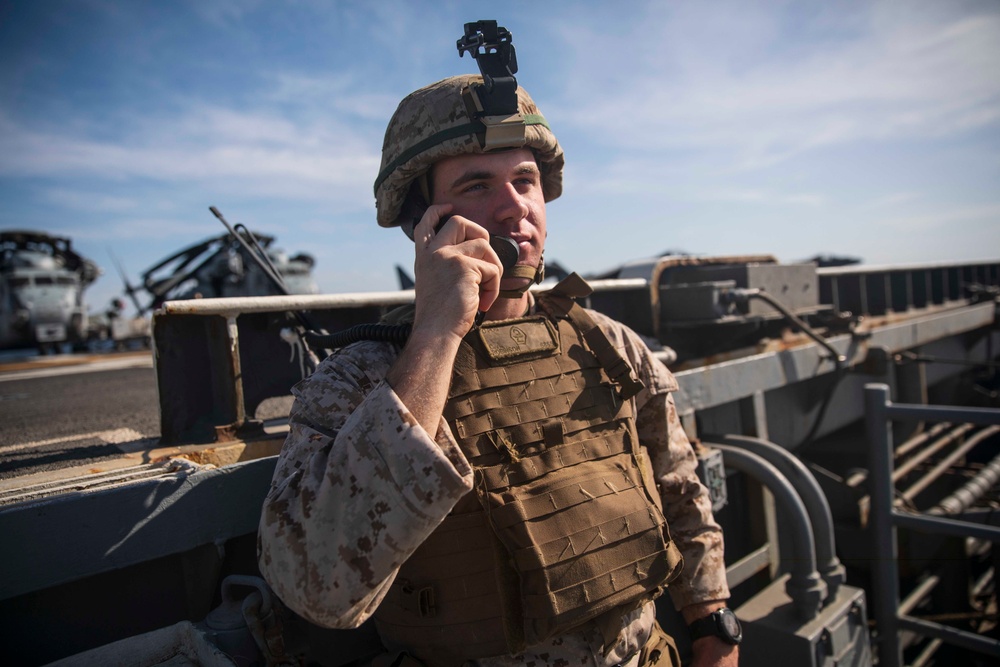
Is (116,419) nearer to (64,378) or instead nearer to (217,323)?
(217,323)

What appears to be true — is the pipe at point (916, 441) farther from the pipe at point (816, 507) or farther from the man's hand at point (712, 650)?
the man's hand at point (712, 650)

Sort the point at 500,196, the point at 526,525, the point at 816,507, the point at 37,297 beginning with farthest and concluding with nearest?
1. the point at 37,297
2. the point at 816,507
3. the point at 500,196
4. the point at 526,525

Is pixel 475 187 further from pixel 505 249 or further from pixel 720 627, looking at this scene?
pixel 720 627

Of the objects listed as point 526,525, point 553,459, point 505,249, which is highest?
point 505,249

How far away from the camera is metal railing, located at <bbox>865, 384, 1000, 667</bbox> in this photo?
3.07 m

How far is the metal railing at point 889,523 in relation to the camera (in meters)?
3.07

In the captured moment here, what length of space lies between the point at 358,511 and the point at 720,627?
129 cm

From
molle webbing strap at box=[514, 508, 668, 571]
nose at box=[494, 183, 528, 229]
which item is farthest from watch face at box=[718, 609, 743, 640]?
nose at box=[494, 183, 528, 229]

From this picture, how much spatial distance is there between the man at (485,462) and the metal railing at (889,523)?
1.84 m

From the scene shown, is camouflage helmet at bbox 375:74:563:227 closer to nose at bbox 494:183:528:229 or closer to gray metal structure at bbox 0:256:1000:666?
nose at bbox 494:183:528:229

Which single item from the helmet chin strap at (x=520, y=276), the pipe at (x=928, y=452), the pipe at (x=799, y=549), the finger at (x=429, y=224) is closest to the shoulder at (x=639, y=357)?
the helmet chin strap at (x=520, y=276)

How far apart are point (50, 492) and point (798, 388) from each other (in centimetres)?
450

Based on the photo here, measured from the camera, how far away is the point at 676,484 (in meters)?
1.97

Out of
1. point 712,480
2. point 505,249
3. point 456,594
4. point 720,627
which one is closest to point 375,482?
point 456,594
